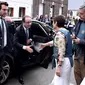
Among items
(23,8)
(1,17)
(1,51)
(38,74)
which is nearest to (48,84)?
(38,74)

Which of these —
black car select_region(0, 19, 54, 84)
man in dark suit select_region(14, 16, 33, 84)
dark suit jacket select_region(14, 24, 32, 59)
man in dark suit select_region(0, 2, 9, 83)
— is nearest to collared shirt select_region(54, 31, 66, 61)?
man in dark suit select_region(0, 2, 9, 83)

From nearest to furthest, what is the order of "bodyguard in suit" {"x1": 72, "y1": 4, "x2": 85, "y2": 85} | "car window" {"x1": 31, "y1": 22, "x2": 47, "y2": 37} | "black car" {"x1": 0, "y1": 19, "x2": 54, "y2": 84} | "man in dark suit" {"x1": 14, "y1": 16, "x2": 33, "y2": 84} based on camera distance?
"bodyguard in suit" {"x1": 72, "y1": 4, "x2": 85, "y2": 85}, "man in dark suit" {"x1": 14, "y1": 16, "x2": 33, "y2": 84}, "black car" {"x1": 0, "y1": 19, "x2": 54, "y2": 84}, "car window" {"x1": 31, "y1": 22, "x2": 47, "y2": 37}

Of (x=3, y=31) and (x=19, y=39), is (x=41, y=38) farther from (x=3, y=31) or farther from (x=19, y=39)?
(x=3, y=31)

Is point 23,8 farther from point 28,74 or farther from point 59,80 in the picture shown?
point 59,80

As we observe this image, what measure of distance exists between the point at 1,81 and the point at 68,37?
244 cm

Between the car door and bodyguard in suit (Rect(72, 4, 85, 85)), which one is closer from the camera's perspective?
bodyguard in suit (Rect(72, 4, 85, 85))

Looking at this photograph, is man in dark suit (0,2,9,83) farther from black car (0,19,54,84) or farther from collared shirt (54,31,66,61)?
collared shirt (54,31,66,61)

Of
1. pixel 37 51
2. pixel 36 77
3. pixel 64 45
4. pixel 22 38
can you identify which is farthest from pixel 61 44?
pixel 36 77

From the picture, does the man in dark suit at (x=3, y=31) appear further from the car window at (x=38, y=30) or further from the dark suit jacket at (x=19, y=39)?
the car window at (x=38, y=30)

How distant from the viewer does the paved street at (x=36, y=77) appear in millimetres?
6220

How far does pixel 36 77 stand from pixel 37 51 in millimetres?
674

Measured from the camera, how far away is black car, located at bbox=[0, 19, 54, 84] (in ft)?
19.2

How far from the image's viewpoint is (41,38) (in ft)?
22.7

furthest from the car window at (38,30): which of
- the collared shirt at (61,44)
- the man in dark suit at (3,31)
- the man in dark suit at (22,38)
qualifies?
the collared shirt at (61,44)
